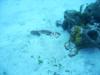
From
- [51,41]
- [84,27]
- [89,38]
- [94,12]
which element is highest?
[94,12]

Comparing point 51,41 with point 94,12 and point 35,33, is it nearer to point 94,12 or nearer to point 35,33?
point 35,33

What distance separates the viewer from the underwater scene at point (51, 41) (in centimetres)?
473

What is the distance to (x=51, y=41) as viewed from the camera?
5496 mm

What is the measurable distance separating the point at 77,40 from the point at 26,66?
52.7 inches

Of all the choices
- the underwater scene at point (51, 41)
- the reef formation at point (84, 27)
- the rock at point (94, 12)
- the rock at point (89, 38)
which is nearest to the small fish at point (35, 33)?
the underwater scene at point (51, 41)

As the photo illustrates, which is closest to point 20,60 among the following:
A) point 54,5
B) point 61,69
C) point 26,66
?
point 26,66

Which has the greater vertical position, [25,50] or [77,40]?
[77,40]

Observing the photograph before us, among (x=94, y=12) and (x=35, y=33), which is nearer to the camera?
(x=94, y=12)

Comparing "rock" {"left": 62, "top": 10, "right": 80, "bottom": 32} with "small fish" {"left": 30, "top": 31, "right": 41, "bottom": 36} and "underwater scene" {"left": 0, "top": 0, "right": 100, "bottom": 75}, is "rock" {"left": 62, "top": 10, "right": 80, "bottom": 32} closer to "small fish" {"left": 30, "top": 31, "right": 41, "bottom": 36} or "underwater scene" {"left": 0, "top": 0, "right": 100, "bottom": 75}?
"underwater scene" {"left": 0, "top": 0, "right": 100, "bottom": 75}

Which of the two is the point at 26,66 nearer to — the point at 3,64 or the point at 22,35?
the point at 3,64

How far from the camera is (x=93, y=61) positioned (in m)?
4.70

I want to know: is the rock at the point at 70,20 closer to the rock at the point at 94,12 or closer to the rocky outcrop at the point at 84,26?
the rocky outcrop at the point at 84,26

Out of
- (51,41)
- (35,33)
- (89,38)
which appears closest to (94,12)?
(89,38)

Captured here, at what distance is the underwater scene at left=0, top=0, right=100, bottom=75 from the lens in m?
4.73
